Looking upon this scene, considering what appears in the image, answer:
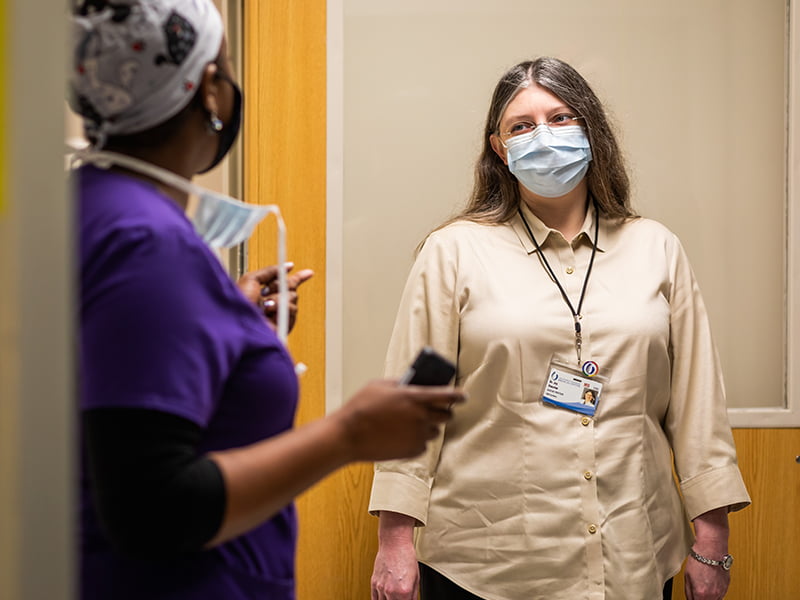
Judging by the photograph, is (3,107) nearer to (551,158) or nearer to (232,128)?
(232,128)

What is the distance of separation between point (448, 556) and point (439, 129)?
3.75ft

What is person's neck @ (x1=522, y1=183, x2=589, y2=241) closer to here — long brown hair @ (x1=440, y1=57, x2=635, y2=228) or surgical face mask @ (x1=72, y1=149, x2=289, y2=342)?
long brown hair @ (x1=440, y1=57, x2=635, y2=228)

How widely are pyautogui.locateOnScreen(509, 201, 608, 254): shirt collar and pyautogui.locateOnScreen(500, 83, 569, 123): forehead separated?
0.68 feet

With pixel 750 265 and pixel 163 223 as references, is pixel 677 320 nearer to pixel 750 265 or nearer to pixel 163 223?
pixel 750 265

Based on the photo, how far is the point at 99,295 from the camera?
0.78m

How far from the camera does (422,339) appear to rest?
186cm

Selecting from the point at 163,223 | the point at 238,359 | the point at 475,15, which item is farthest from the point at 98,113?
the point at 475,15

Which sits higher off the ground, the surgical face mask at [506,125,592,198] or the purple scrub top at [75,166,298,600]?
the surgical face mask at [506,125,592,198]

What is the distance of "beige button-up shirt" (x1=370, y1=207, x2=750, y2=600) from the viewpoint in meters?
1.76

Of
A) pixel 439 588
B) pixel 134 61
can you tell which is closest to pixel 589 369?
pixel 439 588

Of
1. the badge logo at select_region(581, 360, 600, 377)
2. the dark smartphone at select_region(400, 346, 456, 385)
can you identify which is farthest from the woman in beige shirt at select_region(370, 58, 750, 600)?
the dark smartphone at select_region(400, 346, 456, 385)

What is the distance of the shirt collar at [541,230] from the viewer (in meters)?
1.91

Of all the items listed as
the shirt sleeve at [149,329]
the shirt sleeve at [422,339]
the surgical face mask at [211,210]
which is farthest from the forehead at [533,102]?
the shirt sleeve at [149,329]

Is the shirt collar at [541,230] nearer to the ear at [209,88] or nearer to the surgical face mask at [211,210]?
the surgical face mask at [211,210]
